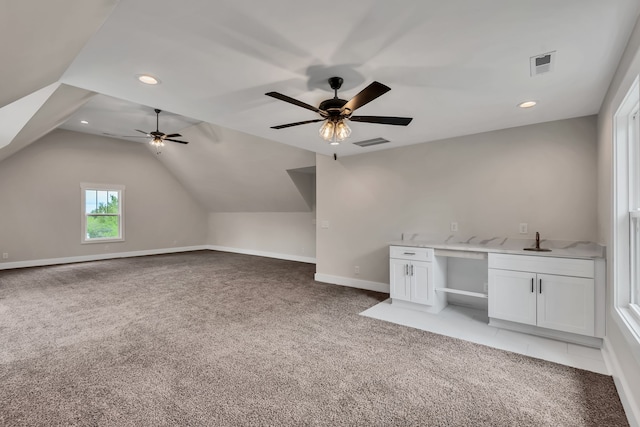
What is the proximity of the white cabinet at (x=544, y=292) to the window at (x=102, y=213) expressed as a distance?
9.20 meters

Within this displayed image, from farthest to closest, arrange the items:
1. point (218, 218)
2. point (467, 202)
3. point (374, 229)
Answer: point (218, 218)
point (374, 229)
point (467, 202)

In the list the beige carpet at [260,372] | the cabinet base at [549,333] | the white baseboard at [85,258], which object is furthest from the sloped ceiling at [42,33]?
the white baseboard at [85,258]

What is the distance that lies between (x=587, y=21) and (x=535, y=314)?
Answer: 8.58 ft

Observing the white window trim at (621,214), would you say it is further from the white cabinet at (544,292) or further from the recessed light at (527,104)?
the recessed light at (527,104)

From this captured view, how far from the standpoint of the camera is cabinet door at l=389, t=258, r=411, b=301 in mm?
4082

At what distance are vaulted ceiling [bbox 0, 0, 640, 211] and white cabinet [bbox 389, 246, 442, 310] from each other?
5.67ft

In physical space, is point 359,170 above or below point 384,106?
below

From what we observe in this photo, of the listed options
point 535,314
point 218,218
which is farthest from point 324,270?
point 218,218

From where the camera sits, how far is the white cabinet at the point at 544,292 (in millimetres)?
2879

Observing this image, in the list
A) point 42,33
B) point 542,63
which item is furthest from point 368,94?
point 42,33

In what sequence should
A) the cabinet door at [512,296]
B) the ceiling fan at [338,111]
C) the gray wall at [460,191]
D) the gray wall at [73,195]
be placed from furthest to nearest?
the gray wall at [73,195]
the gray wall at [460,191]
the cabinet door at [512,296]
the ceiling fan at [338,111]

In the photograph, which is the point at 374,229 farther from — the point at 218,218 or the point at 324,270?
the point at 218,218

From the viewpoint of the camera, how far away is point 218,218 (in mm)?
10414

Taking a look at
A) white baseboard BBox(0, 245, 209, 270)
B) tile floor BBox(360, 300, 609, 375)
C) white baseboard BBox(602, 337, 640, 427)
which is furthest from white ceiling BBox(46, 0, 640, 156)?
white baseboard BBox(0, 245, 209, 270)
